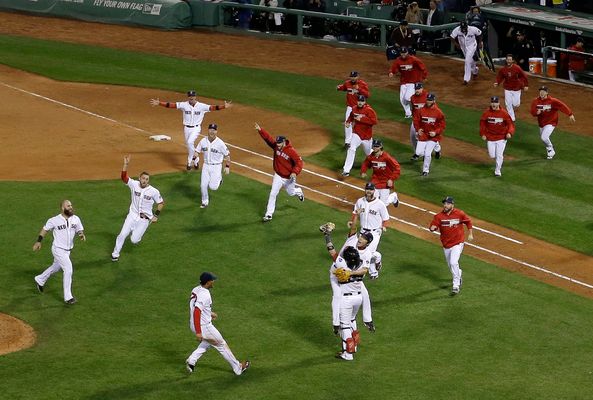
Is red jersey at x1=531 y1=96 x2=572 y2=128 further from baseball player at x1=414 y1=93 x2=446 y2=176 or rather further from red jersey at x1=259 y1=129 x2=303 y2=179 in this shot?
red jersey at x1=259 y1=129 x2=303 y2=179

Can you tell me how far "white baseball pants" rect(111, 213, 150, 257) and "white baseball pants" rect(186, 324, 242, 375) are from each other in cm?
512

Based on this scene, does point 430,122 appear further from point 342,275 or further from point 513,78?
point 342,275

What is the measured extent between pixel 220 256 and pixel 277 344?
4282mm

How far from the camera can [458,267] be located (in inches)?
883

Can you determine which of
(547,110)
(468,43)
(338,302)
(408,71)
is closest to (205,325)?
(338,302)

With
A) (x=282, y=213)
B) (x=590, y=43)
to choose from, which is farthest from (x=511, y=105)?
(x=282, y=213)

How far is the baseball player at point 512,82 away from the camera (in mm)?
32594

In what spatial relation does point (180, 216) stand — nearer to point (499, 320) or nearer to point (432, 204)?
point (432, 204)

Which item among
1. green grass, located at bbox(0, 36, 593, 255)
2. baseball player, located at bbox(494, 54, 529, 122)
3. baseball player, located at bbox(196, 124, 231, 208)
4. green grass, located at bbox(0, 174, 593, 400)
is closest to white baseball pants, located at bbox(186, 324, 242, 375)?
green grass, located at bbox(0, 174, 593, 400)

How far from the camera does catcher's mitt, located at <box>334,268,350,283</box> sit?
19078 mm

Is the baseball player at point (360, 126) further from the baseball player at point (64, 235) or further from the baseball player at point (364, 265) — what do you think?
the baseball player at point (64, 235)

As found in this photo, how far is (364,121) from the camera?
28.4 m

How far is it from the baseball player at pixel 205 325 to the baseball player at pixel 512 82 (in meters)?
16.6

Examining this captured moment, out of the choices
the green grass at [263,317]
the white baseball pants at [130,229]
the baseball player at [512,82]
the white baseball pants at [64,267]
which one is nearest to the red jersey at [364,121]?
the green grass at [263,317]
